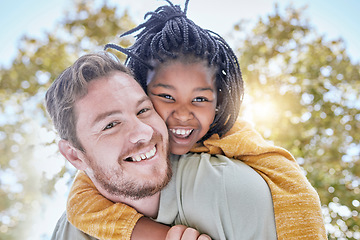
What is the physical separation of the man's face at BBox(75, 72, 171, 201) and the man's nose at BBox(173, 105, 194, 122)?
0.10 metres

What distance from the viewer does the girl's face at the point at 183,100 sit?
1.51 meters

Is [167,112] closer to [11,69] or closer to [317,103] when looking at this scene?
[317,103]

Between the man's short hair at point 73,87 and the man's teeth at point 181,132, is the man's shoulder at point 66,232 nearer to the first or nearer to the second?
the man's short hair at point 73,87

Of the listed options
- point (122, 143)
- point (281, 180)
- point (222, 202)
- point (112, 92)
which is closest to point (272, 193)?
point (281, 180)

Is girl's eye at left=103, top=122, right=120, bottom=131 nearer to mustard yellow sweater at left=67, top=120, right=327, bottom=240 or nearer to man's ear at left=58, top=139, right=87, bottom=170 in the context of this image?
man's ear at left=58, top=139, right=87, bottom=170

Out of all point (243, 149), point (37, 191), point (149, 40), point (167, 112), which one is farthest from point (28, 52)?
point (243, 149)

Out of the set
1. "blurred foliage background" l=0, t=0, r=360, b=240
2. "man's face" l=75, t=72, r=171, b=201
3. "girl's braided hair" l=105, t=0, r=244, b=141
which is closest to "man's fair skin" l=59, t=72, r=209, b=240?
"man's face" l=75, t=72, r=171, b=201

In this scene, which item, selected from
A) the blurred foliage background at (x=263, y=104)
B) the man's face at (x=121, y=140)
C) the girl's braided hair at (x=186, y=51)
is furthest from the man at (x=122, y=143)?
the blurred foliage background at (x=263, y=104)

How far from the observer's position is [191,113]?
1.53m

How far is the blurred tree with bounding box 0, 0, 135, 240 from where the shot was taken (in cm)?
297

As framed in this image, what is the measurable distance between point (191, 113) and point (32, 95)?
2010 mm

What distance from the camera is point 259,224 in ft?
4.00

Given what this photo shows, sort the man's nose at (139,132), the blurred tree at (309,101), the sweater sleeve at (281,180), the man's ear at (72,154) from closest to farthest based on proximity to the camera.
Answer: the sweater sleeve at (281,180), the man's nose at (139,132), the man's ear at (72,154), the blurred tree at (309,101)

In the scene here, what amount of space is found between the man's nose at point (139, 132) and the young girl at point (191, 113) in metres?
0.17
